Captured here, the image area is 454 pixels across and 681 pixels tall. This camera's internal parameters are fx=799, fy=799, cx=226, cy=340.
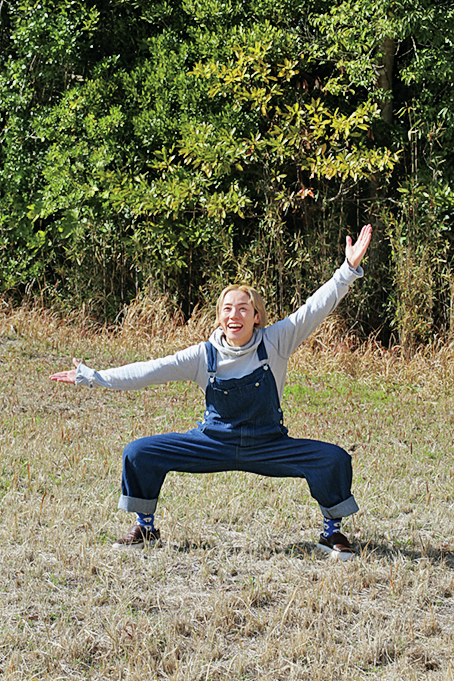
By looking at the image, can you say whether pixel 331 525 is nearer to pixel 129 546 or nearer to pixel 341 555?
pixel 341 555

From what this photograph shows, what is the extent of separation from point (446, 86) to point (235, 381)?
17.8ft

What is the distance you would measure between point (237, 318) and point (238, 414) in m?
0.48

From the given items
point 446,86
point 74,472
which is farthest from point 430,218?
point 74,472

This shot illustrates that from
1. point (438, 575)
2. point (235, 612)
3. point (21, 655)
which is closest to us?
point (21, 655)

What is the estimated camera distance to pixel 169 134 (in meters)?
9.42

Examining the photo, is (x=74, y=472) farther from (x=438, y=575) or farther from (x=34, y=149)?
(x=34, y=149)

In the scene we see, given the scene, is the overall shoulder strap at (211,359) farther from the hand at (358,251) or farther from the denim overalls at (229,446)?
the hand at (358,251)

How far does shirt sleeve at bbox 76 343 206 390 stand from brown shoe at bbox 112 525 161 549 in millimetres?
733

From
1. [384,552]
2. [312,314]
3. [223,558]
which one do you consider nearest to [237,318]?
[312,314]

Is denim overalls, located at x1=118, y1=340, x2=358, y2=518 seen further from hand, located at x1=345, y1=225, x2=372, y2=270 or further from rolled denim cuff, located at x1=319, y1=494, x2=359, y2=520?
hand, located at x1=345, y1=225, x2=372, y2=270

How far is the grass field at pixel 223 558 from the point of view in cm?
306

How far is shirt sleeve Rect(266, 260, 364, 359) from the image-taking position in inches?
156

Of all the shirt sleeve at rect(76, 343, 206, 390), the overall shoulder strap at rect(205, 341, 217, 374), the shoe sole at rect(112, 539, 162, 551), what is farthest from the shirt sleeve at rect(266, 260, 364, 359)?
the shoe sole at rect(112, 539, 162, 551)

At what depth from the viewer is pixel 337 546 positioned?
394cm
